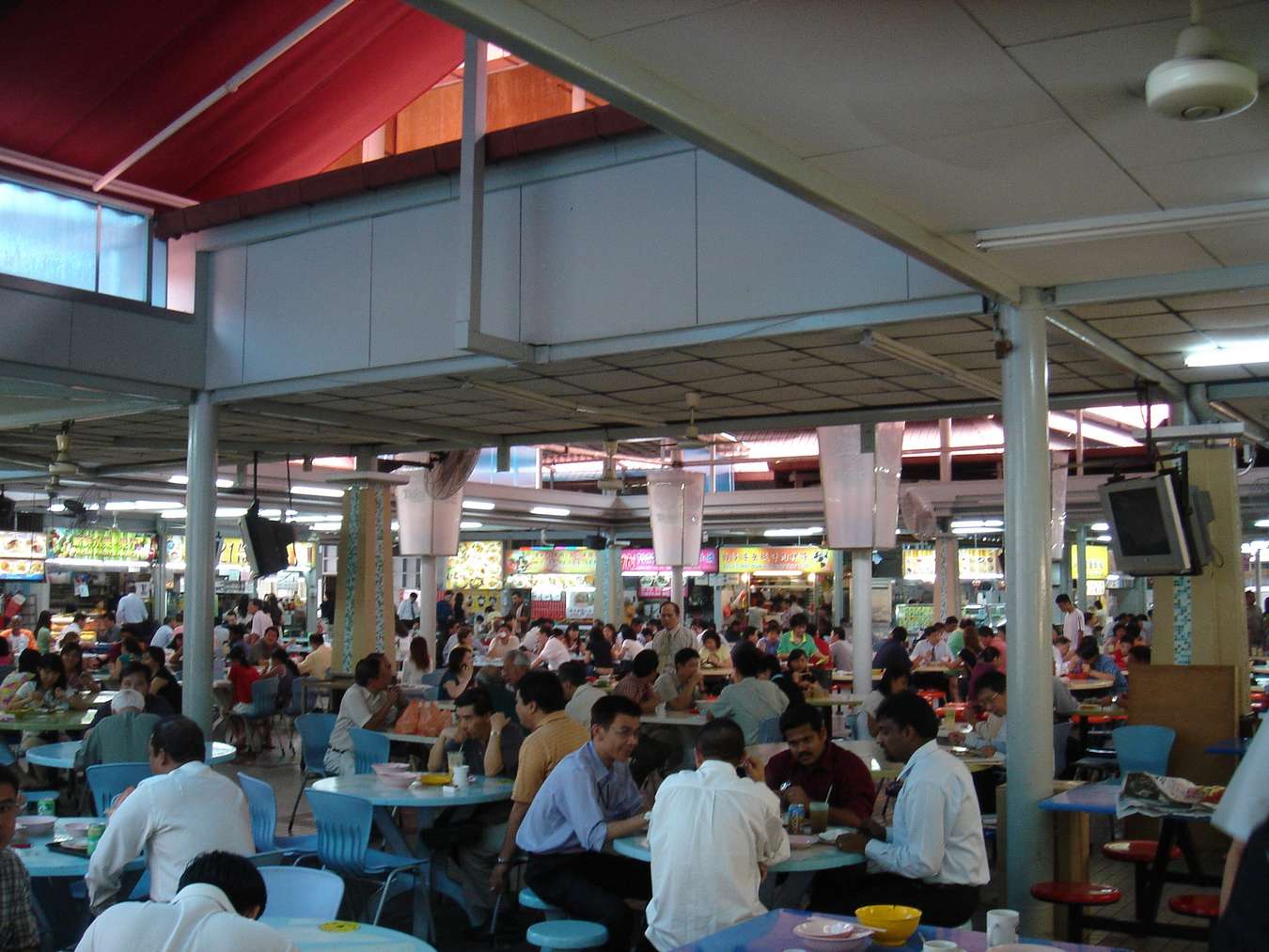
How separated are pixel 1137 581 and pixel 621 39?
24.0 meters

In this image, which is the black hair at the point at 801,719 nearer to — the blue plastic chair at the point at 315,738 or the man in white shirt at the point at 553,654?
the blue plastic chair at the point at 315,738

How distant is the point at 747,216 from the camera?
6.83m

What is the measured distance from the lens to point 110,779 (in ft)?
20.6

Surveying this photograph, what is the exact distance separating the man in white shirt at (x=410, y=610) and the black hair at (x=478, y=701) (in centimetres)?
1437

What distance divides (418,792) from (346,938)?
267cm

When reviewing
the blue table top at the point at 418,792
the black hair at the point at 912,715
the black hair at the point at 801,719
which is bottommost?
the blue table top at the point at 418,792

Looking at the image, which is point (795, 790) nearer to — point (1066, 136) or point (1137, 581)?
point (1066, 136)

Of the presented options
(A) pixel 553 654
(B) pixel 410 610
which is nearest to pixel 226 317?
(A) pixel 553 654

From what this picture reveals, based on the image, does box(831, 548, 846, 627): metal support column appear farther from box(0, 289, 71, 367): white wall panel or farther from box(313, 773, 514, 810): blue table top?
box(313, 773, 514, 810): blue table top

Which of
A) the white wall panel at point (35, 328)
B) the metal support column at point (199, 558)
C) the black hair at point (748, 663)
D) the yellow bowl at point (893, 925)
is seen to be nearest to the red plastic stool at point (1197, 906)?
the yellow bowl at point (893, 925)

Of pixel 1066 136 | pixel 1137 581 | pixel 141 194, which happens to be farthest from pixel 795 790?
Answer: pixel 1137 581

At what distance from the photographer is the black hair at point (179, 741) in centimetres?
477

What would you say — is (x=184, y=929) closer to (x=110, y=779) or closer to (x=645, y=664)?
(x=110, y=779)

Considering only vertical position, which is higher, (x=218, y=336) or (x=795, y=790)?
(x=218, y=336)
